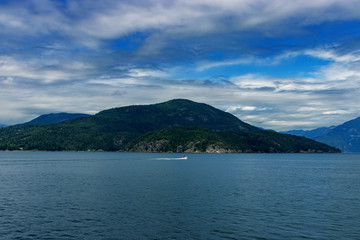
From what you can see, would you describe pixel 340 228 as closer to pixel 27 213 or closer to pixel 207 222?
pixel 207 222

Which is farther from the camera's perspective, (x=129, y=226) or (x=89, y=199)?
(x=89, y=199)

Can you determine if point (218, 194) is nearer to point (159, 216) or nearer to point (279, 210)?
point (279, 210)

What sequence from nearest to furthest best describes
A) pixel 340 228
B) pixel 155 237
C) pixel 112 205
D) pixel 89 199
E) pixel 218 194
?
pixel 155 237, pixel 340 228, pixel 112 205, pixel 89 199, pixel 218 194

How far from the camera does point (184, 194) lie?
3499 inches

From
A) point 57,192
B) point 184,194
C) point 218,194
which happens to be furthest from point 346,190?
point 57,192

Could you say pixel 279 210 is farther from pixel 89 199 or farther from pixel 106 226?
pixel 89 199

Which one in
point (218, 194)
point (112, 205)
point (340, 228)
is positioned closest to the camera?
point (340, 228)

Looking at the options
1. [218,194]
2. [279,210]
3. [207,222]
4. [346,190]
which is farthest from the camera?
[346,190]

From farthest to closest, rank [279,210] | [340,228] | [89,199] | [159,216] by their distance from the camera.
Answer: [89,199] → [279,210] → [159,216] → [340,228]

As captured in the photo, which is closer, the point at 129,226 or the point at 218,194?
the point at 129,226

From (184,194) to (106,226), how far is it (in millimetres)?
37626

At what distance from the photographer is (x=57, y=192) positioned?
3573 inches

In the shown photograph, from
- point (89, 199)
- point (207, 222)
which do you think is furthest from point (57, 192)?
point (207, 222)

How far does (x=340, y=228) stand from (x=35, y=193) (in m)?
76.6
